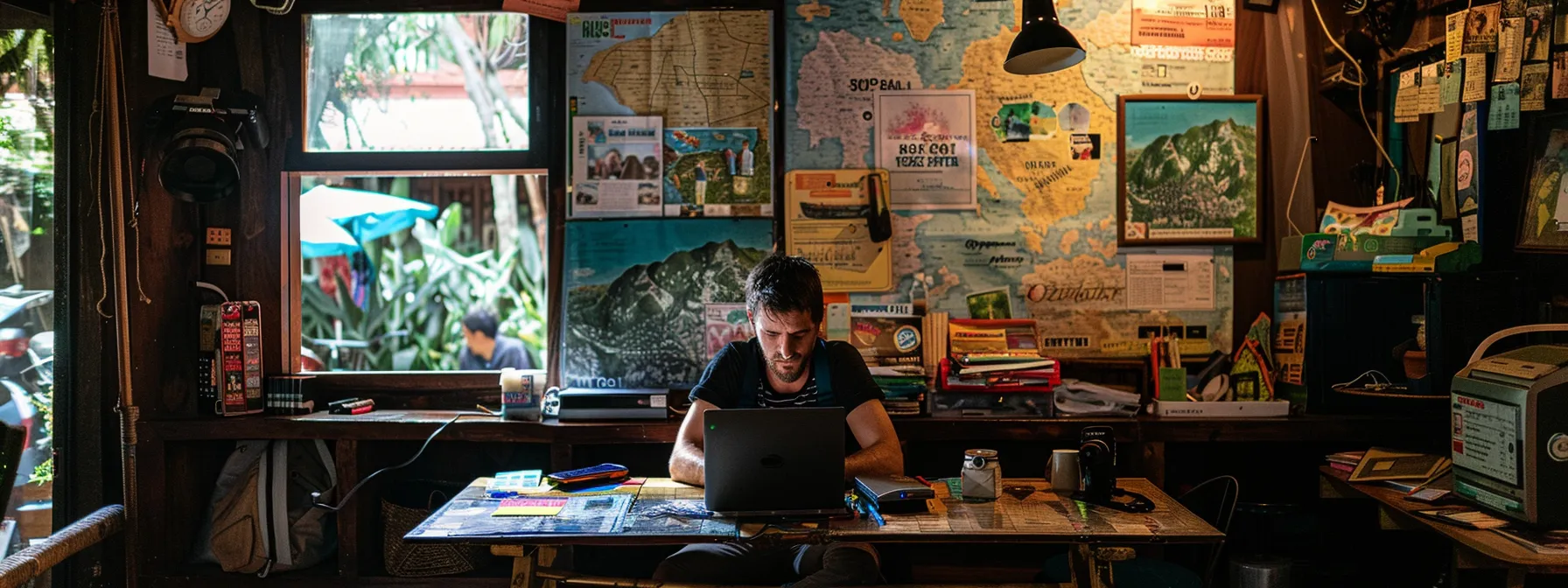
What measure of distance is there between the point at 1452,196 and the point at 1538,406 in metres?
1.31

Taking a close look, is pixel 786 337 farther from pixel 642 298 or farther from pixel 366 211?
pixel 366 211

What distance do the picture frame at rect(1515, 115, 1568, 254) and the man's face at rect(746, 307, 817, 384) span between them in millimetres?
2446

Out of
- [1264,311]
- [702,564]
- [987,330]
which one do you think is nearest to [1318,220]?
[1264,311]

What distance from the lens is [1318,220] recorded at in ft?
13.7

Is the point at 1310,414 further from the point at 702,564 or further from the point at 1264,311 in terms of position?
the point at 702,564

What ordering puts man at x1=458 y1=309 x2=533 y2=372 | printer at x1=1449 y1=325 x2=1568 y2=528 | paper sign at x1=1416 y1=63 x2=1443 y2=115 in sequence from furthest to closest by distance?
1. man at x1=458 y1=309 x2=533 y2=372
2. paper sign at x1=1416 y1=63 x2=1443 y2=115
3. printer at x1=1449 y1=325 x2=1568 y2=528

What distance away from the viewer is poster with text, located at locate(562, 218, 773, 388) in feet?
13.8

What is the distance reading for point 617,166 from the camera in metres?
4.21

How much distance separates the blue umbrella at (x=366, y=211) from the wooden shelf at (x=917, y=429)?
109 centimetres

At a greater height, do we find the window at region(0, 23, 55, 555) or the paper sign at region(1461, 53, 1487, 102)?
the paper sign at region(1461, 53, 1487, 102)

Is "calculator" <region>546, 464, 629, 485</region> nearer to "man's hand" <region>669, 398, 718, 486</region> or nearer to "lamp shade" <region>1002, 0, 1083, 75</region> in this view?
"man's hand" <region>669, 398, 718, 486</region>

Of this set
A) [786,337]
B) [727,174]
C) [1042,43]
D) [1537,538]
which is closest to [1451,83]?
[1042,43]

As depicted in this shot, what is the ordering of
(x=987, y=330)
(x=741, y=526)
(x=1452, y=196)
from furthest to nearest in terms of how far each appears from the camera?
(x=987, y=330), (x=1452, y=196), (x=741, y=526)

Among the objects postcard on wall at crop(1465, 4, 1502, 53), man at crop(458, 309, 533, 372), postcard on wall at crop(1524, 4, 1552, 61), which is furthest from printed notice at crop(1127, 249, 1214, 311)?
man at crop(458, 309, 533, 372)
